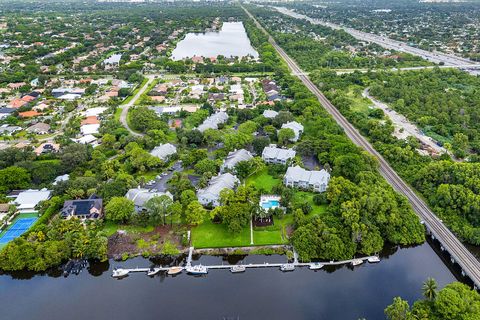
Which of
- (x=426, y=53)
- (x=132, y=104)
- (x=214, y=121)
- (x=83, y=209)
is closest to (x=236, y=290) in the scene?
(x=83, y=209)

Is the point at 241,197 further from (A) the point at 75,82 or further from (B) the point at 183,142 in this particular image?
(A) the point at 75,82

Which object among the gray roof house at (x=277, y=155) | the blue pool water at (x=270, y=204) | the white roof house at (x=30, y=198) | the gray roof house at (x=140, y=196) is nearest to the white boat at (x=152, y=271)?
the gray roof house at (x=140, y=196)

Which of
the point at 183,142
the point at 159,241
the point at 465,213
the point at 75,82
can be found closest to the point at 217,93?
the point at 183,142

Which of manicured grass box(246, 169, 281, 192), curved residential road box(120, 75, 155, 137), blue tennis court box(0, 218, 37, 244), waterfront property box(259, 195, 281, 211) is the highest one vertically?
waterfront property box(259, 195, 281, 211)

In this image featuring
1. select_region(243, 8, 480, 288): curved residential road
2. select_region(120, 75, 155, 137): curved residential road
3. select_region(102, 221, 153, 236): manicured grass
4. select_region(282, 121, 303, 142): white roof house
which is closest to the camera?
select_region(243, 8, 480, 288): curved residential road

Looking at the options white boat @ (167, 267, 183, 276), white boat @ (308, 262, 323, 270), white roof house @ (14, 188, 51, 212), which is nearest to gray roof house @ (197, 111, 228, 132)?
white roof house @ (14, 188, 51, 212)

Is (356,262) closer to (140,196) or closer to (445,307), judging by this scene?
(445,307)

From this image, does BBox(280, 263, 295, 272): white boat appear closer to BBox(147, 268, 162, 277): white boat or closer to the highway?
BBox(147, 268, 162, 277): white boat
